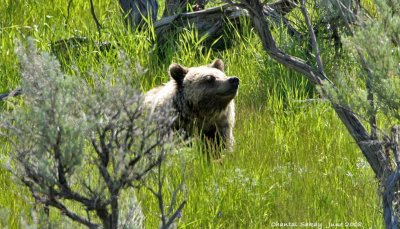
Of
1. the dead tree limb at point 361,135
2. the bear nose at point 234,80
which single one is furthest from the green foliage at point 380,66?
the bear nose at point 234,80

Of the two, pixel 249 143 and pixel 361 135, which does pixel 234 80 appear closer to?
pixel 249 143

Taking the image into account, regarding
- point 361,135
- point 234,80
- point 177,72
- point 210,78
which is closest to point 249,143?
point 234,80

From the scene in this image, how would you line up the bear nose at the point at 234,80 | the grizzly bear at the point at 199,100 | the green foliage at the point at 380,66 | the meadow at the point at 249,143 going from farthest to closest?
the grizzly bear at the point at 199,100, the bear nose at the point at 234,80, the meadow at the point at 249,143, the green foliage at the point at 380,66

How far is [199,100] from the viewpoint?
24.3 ft

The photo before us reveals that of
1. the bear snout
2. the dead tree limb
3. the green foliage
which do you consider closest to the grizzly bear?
the bear snout

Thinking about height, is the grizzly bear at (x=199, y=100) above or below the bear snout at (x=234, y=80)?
below

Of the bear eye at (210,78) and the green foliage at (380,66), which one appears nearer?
the green foliage at (380,66)

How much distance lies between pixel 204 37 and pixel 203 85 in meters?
1.09

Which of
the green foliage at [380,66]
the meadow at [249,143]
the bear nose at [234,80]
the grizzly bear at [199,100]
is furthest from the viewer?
the grizzly bear at [199,100]

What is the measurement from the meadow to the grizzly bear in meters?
0.18

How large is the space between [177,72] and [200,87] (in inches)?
8.6

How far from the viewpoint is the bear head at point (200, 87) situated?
7.29m

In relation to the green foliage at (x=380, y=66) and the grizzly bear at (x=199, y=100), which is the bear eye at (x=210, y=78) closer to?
the grizzly bear at (x=199, y=100)

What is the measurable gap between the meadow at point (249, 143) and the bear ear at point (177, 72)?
484mm
